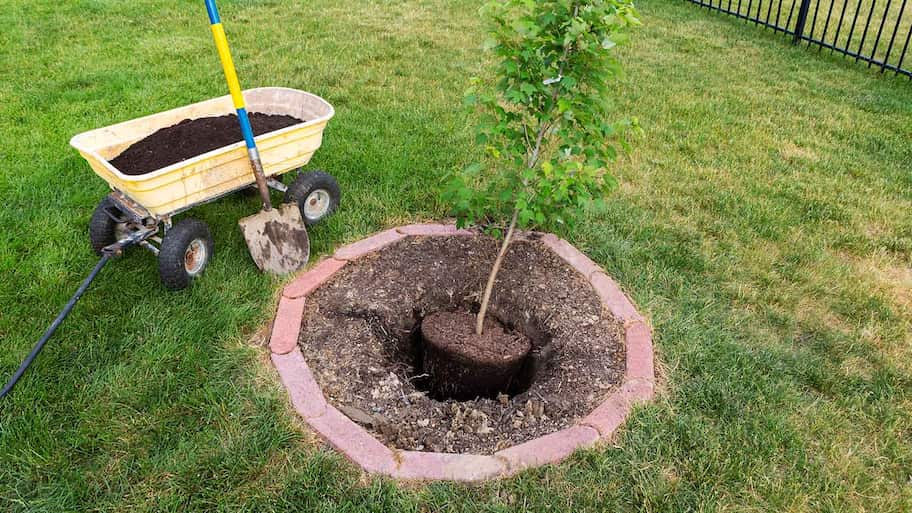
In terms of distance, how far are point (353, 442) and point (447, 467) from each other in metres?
0.39

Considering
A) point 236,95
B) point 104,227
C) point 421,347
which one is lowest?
point 421,347

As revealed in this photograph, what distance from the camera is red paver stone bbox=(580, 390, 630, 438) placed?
246 cm

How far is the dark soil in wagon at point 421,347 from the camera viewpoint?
251 cm

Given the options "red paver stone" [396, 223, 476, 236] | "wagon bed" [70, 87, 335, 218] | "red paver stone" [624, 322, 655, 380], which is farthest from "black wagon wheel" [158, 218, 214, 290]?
"red paver stone" [624, 322, 655, 380]

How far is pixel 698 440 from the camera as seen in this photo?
248 centimetres

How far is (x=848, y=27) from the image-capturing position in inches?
304

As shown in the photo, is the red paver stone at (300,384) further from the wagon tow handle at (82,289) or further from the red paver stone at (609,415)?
the red paver stone at (609,415)

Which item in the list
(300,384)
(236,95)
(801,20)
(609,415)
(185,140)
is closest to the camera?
(609,415)

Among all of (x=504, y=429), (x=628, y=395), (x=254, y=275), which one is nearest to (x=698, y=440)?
(x=628, y=395)

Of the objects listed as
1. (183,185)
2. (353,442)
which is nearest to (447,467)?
(353,442)

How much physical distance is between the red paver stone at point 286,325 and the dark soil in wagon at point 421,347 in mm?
47

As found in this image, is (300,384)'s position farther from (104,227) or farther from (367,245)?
(104,227)

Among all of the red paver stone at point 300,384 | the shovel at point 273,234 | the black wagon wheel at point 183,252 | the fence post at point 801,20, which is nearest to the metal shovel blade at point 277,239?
the shovel at point 273,234

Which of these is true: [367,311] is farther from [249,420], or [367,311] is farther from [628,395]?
[628,395]
